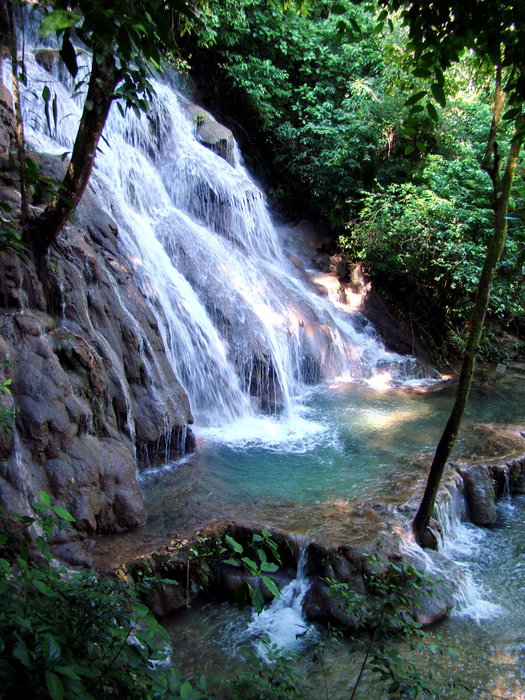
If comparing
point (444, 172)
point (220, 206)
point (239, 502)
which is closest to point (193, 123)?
point (220, 206)

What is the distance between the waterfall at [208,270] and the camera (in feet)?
26.9

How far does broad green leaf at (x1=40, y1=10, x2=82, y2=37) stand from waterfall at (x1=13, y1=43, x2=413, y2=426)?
5.72 metres

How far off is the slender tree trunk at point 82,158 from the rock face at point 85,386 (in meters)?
0.37

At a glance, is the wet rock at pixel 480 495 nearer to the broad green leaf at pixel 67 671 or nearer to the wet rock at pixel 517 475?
the wet rock at pixel 517 475

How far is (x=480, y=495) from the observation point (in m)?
6.10

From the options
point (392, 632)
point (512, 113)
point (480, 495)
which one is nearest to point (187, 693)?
point (392, 632)

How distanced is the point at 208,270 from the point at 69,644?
26.6ft

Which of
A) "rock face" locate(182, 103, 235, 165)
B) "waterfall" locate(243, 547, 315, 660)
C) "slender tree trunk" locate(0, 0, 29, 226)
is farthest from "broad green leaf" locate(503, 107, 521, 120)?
"rock face" locate(182, 103, 235, 165)

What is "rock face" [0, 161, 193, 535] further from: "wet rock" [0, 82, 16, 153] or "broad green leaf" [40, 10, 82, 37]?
"broad green leaf" [40, 10, 82, 37]

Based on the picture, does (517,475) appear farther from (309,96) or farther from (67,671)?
(309,96)

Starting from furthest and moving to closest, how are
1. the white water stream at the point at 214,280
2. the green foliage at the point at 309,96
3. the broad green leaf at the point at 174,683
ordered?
the green foliage at the point at 309,96 < the white water stream at the point at 214,280 < the broad green leaf at the point at 174,683

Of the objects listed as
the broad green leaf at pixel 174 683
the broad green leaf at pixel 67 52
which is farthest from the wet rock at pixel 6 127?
the broad green leaf at pixel 174 683

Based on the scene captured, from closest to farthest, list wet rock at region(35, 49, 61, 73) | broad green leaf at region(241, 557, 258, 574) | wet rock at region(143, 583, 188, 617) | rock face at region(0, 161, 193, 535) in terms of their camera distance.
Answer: broad green leaf at region(241, 557, 258, 574)
wet rock at region(143, 583, 188, 617)
rock face at region(0, 161, 193, 535)
wet rock at region(35, 49, 61, 73)

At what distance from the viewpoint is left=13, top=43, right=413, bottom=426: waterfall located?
820 centimetres
